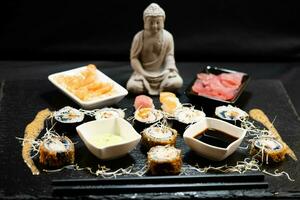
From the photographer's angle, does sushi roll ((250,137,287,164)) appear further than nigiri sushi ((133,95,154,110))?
No

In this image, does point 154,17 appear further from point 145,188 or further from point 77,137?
point 145,188

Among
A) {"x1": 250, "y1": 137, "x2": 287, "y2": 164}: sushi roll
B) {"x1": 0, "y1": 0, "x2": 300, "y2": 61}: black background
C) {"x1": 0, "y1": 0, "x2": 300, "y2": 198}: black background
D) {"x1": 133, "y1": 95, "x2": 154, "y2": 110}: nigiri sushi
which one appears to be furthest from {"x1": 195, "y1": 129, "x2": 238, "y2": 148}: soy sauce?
{"x1": 0, "y1": 0, "x2": 300, "y2": 61}: black background

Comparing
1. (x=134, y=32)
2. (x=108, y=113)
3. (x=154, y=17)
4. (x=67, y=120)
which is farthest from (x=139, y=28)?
(x=67, y=120)

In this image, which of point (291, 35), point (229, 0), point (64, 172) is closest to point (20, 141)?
point (64, 172)

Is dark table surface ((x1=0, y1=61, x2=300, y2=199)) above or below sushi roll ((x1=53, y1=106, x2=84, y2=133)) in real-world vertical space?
below

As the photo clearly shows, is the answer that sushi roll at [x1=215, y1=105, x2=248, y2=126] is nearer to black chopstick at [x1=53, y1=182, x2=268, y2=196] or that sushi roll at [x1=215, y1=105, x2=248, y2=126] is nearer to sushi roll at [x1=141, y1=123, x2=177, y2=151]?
sushi roll at [x1=141, y1=123, x2=177, y2=151]

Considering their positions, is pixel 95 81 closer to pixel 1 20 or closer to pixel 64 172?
pixel 64 172

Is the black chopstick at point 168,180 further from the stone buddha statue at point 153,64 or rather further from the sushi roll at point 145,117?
the stone buddha statue at point 153,64
